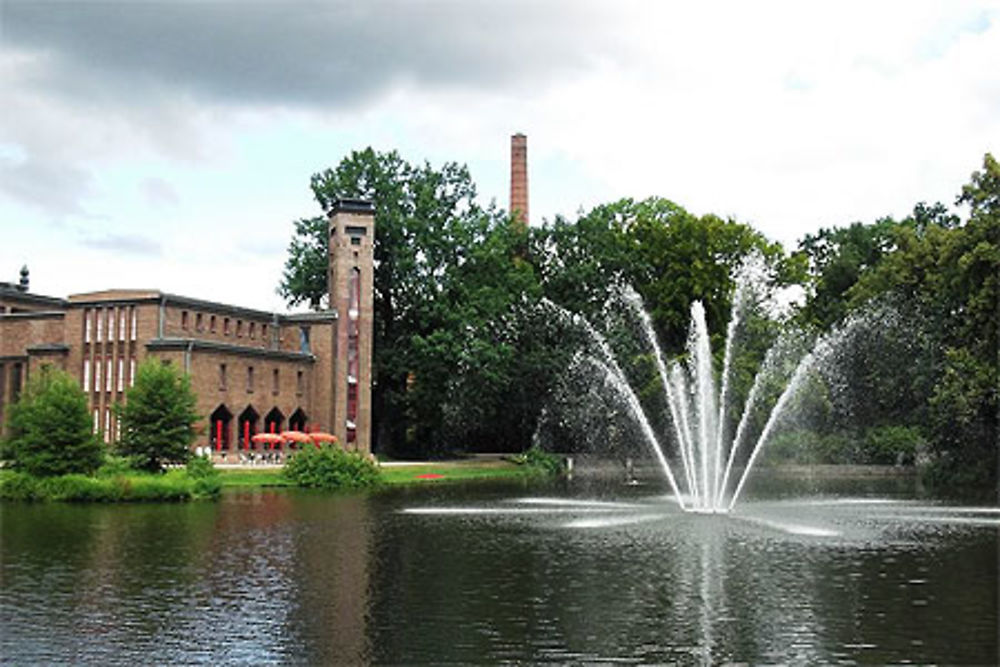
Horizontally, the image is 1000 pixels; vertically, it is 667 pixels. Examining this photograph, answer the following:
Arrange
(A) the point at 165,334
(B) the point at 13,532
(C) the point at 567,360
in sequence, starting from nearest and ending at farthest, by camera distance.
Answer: (B) the point at 13,532 → (A) the point at 165,334 → (C) the point at 567,360

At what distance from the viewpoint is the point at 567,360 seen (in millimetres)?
81500

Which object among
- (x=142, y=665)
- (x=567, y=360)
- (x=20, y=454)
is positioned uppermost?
(x=567, y=360)

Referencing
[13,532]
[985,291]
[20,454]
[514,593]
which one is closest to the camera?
[514,593]

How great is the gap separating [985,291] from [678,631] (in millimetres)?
39701

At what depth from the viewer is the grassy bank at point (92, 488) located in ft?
148

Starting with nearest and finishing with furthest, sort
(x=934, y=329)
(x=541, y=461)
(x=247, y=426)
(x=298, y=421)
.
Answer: (x=934, y=329)
(x=247, y=426)
(x=298, y=421)
(x=541, y=461)

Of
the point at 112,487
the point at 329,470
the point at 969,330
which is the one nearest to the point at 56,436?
the point at 112,487

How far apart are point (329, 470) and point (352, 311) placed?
2003 centimetres

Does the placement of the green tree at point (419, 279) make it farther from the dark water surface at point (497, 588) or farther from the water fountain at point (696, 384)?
the dark water surface at point (497, 588)

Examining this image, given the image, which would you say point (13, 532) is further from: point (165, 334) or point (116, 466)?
point (165, 334)

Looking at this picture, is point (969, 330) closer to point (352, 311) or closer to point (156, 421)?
point (352, 311)

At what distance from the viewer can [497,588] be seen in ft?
75.7

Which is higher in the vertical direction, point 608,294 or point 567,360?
point 608,294

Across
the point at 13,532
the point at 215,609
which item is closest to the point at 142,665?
the point at 215,609
